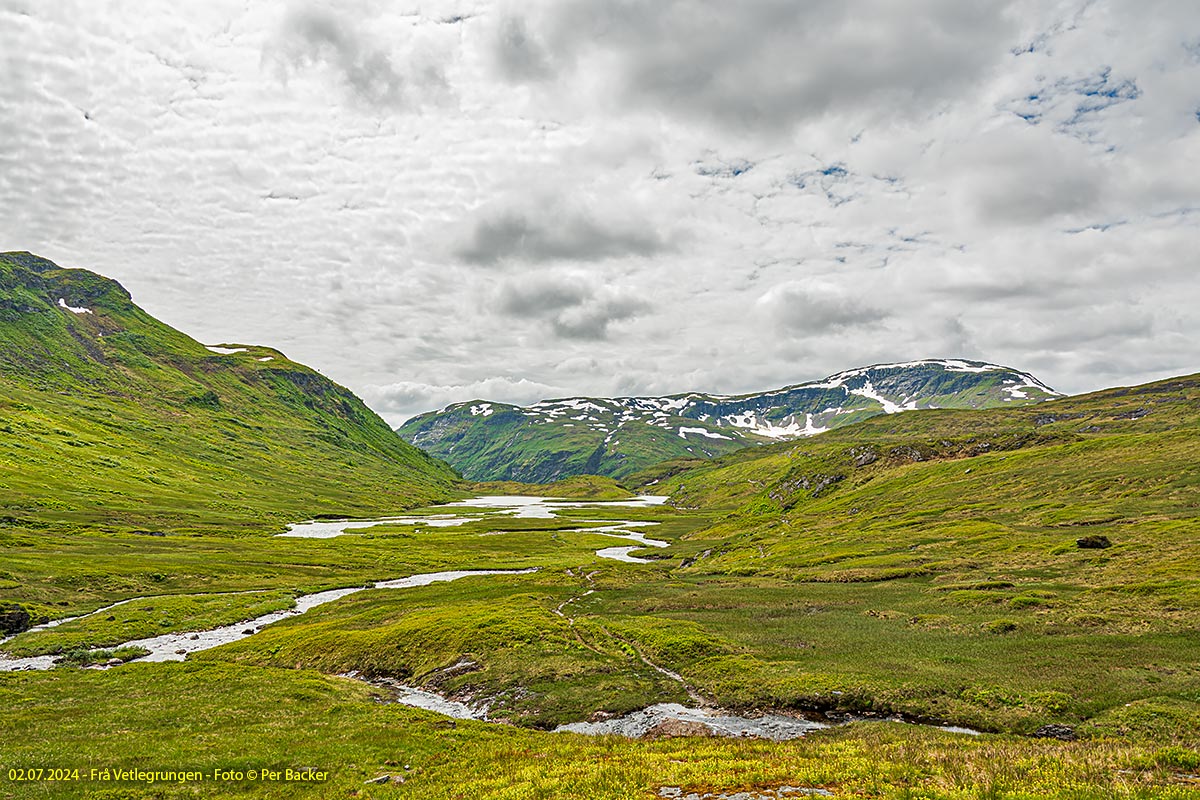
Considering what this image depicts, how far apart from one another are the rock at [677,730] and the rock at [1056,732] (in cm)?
1882

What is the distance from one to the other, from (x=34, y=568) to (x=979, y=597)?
147443 millimetres

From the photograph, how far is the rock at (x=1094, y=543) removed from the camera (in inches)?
3152

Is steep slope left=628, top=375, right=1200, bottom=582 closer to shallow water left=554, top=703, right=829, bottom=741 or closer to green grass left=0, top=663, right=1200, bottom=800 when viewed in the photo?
shallow water left=554, top=703, right=829, bottom=741

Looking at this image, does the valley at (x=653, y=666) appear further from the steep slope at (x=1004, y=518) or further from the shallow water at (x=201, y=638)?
the steep slope at (x=1004, y=518)

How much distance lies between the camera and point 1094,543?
80.9m

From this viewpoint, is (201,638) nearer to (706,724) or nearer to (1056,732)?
(706,724)

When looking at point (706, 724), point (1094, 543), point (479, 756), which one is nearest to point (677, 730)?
point (706, 724)

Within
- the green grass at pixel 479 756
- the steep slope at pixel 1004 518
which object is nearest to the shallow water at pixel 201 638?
the green grass at pixel 479 756

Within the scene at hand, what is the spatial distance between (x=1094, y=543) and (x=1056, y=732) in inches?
2633

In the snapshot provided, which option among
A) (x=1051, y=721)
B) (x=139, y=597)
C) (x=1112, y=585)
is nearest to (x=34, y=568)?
(x=139, y=597)

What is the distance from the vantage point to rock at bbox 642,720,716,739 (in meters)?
36.8

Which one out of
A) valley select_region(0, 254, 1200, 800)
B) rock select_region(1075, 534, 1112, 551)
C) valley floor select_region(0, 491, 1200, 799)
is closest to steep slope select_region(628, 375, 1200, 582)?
valley select_region(0, 254, 1200, 800)

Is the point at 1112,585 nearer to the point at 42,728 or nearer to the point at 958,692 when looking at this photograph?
the point at 958,692

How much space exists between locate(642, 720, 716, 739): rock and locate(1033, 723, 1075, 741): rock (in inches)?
741
